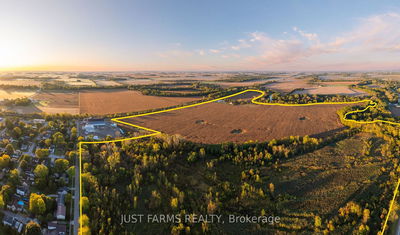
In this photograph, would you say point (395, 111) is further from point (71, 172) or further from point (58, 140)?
point (58, 140)

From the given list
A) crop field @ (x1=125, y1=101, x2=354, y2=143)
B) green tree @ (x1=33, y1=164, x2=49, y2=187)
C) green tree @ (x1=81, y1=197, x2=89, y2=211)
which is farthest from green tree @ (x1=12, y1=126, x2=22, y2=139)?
green tree @ (x1=81, y1=197, x2=89, y2=211)

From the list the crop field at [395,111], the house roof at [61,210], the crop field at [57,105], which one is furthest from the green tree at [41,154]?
the crop field at [395,111]

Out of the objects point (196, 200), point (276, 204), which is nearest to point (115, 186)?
point (196, 200)

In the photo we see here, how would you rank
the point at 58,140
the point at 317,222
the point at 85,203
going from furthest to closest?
1. the point at 58,140
2. the point at 85,203
3. the point at 317,222

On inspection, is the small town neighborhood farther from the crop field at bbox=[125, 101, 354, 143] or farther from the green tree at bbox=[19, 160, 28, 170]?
the crop field at bbox=[125, 101, 354, 143]

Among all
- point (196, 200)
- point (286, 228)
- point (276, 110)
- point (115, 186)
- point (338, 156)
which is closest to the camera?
point (286, 228)

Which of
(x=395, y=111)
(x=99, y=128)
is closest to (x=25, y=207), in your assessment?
(x=99, y=128)

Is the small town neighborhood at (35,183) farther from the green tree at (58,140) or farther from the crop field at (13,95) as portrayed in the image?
the crop field at (13,95)

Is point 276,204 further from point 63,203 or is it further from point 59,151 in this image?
point 59,151

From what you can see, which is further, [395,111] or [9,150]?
[395,111]
